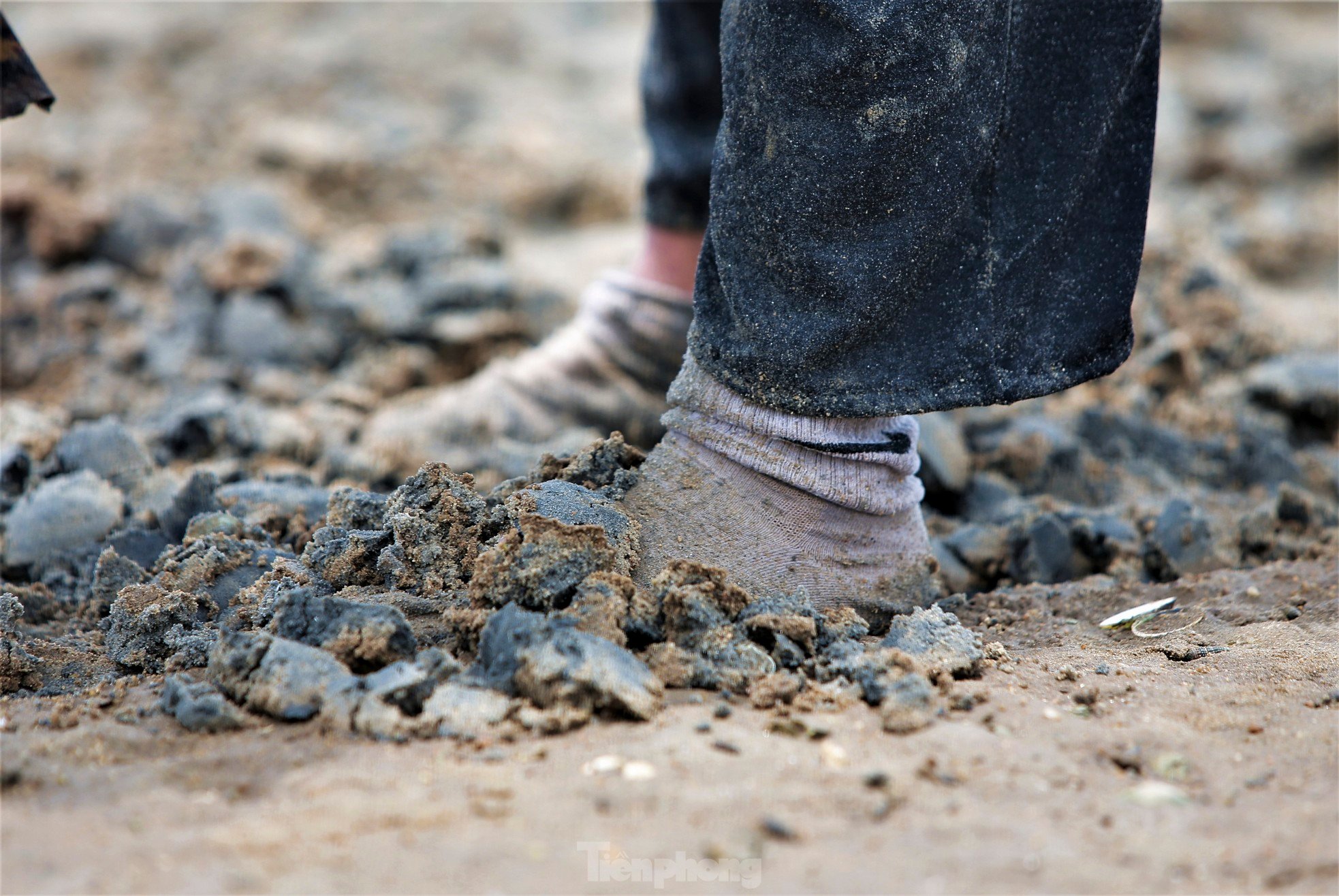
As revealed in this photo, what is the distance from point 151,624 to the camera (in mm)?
1467

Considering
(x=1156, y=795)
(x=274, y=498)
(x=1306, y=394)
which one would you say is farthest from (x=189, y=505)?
(x=1306, y=394)

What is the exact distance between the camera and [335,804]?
1.07m

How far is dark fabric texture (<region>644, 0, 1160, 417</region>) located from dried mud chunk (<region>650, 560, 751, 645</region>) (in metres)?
0.25

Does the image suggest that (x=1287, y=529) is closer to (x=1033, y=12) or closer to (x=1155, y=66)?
(x=1155, y=66)

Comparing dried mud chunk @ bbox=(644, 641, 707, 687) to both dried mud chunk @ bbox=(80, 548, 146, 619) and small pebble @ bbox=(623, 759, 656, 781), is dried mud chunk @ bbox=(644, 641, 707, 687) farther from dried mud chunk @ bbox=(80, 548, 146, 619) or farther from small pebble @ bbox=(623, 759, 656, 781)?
dried mud chunk @ bbox=(80, 548, 146, 619)

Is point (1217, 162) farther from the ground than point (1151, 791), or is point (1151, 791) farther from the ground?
point (1217, 162)

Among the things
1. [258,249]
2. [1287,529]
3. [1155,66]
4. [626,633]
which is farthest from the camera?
[258,249]

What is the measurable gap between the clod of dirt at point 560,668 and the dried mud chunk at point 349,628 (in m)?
0.10

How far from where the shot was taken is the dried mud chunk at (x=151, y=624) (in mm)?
1450

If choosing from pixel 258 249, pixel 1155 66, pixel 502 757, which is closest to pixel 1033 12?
pixel 1155 66

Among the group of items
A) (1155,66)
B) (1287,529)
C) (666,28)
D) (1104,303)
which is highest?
(666,28)

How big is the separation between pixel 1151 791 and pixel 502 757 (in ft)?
2.11

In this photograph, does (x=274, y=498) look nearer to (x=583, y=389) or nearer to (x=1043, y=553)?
(x=583, y=389)

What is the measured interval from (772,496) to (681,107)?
1283mm
